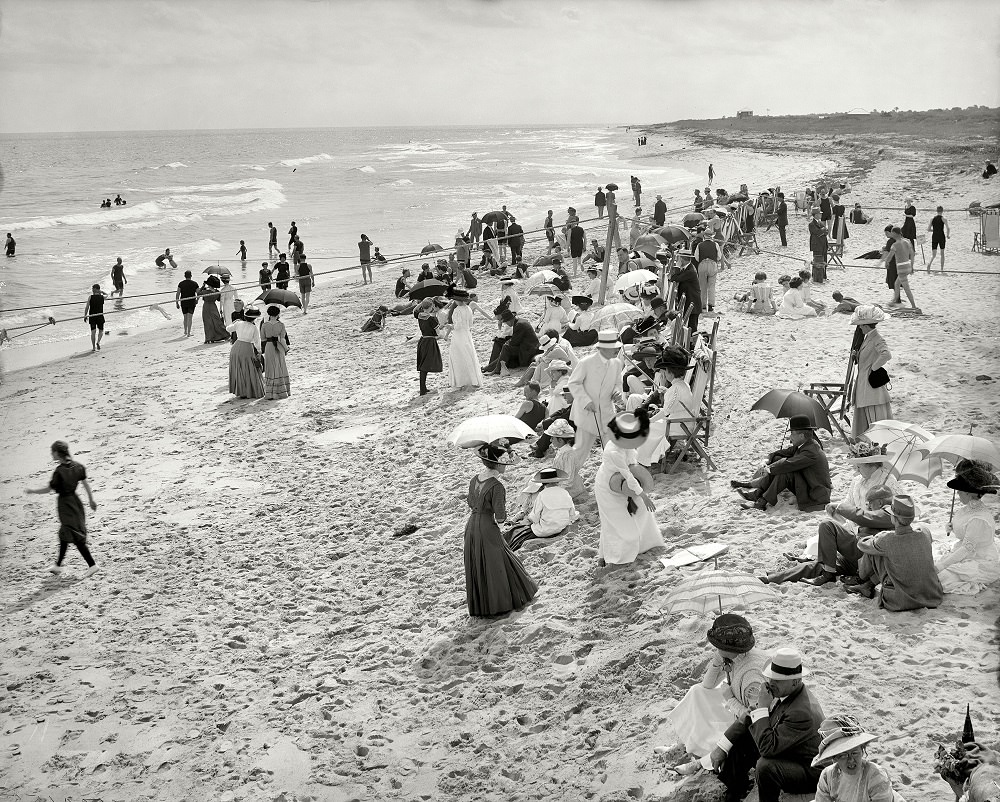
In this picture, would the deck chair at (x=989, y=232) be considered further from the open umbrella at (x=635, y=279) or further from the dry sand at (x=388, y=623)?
the open umbrella at (x=635, y=279)

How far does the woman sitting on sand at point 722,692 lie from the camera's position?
485 centimetres

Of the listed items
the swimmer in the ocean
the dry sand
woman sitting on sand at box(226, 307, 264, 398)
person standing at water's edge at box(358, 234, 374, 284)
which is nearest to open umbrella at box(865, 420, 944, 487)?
the dry sand

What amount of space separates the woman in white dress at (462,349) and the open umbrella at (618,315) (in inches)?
76.0

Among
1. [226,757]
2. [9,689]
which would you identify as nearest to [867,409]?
[226,757]

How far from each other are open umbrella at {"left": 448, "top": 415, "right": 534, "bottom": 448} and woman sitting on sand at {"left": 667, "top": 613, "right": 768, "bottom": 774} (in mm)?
3096

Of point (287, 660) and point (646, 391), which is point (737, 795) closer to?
point (287, 660)

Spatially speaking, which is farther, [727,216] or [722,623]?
[727,216]

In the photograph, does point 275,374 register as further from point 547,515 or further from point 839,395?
point 839,395

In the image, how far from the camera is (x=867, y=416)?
9297 millimetres

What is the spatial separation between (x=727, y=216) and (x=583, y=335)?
32.0ft

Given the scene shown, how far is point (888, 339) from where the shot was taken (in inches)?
519

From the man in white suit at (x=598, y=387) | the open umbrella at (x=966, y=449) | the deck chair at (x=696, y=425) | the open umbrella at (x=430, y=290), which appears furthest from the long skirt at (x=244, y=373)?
the open umbrella at (x=966, y=449)

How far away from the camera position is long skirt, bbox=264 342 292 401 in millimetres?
14336

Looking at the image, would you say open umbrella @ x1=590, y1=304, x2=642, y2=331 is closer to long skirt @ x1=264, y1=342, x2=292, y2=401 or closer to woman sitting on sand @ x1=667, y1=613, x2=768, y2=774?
long skirt @ x1=264, y1=342, x2=292, y2=401
